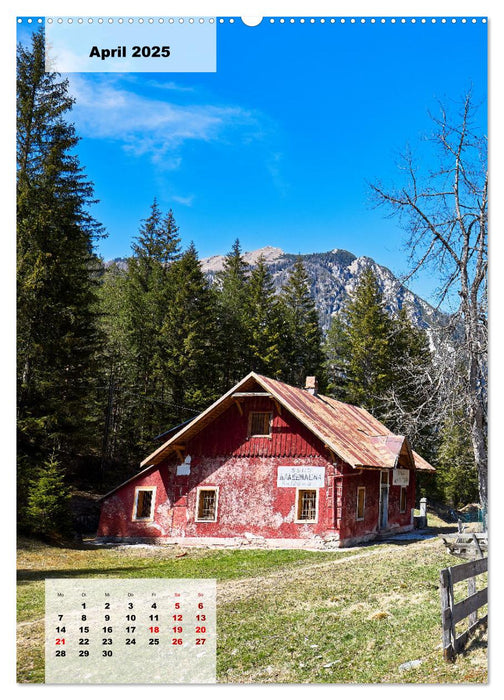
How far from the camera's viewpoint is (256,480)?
63.9 feet

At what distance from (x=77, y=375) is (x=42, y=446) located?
79.8 inches

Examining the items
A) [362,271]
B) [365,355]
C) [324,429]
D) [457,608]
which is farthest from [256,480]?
[457,608]

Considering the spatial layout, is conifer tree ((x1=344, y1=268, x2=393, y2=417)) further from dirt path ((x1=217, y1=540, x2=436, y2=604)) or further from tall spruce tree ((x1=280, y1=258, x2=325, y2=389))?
dirt path ((x1=217, y1=540, x2=436, y2=604))

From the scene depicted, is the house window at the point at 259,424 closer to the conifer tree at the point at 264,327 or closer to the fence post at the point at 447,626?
the conifer tree at the point at 264,327

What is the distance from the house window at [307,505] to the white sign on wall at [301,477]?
0.65ft

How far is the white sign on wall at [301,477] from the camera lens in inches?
744

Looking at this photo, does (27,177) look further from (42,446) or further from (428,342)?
(42,446)

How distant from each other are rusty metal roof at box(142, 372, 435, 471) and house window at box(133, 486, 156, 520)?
1238mm

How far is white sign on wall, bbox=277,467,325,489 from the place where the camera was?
18.9 meters

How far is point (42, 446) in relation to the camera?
14.5 meters

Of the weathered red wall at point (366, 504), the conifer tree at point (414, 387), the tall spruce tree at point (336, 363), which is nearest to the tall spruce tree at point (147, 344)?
the weathered red wall at point (366, 504)

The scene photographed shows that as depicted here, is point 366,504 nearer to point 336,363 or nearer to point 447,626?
point 336,363

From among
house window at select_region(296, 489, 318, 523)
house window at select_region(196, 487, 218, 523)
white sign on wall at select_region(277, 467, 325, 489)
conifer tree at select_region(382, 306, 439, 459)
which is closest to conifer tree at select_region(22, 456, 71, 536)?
house window at select_region(196, 487, 218, 523)
